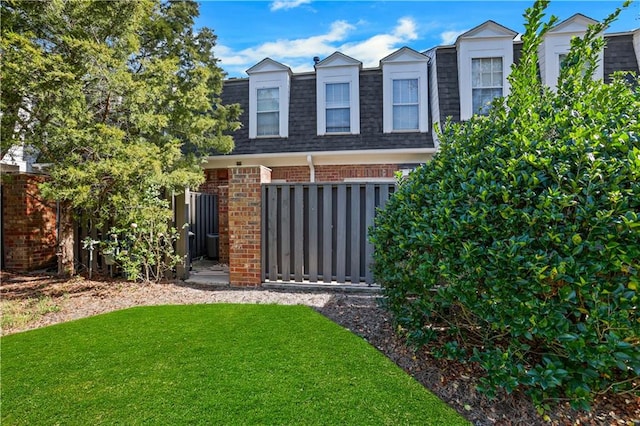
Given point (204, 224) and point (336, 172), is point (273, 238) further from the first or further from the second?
point (204, 224)

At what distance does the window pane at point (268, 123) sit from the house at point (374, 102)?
0.03 m

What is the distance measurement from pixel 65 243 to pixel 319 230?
5.21m

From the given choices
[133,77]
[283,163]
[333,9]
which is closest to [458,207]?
[133,77]

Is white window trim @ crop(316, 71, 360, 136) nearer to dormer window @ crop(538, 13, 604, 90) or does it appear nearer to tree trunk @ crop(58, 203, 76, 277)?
dormer window @ crop(538, 13, 604, 90)

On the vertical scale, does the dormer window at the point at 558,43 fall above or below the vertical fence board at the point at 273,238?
above

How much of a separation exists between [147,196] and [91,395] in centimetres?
369

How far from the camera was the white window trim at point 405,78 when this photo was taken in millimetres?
8820

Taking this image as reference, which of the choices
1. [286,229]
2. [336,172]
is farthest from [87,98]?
[336,172]

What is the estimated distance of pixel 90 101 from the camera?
16.8 feet

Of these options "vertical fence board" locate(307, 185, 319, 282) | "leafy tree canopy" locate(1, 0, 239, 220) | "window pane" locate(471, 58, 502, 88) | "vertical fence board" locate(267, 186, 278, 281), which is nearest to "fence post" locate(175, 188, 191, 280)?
"leafy tree canopy" locate(1, 0, 239, 220)

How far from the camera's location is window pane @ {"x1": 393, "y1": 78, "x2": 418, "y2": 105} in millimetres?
9008

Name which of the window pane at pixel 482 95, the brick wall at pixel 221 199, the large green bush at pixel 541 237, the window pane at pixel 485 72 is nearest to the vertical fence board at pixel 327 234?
the large green bush at pixel 541 237

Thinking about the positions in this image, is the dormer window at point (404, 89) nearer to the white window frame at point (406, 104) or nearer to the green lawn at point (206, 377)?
the white window frame at point (406, 104)

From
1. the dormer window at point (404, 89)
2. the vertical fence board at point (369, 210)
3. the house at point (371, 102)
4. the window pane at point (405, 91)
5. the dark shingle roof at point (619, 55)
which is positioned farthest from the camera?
the window pane at point (405, 91)
